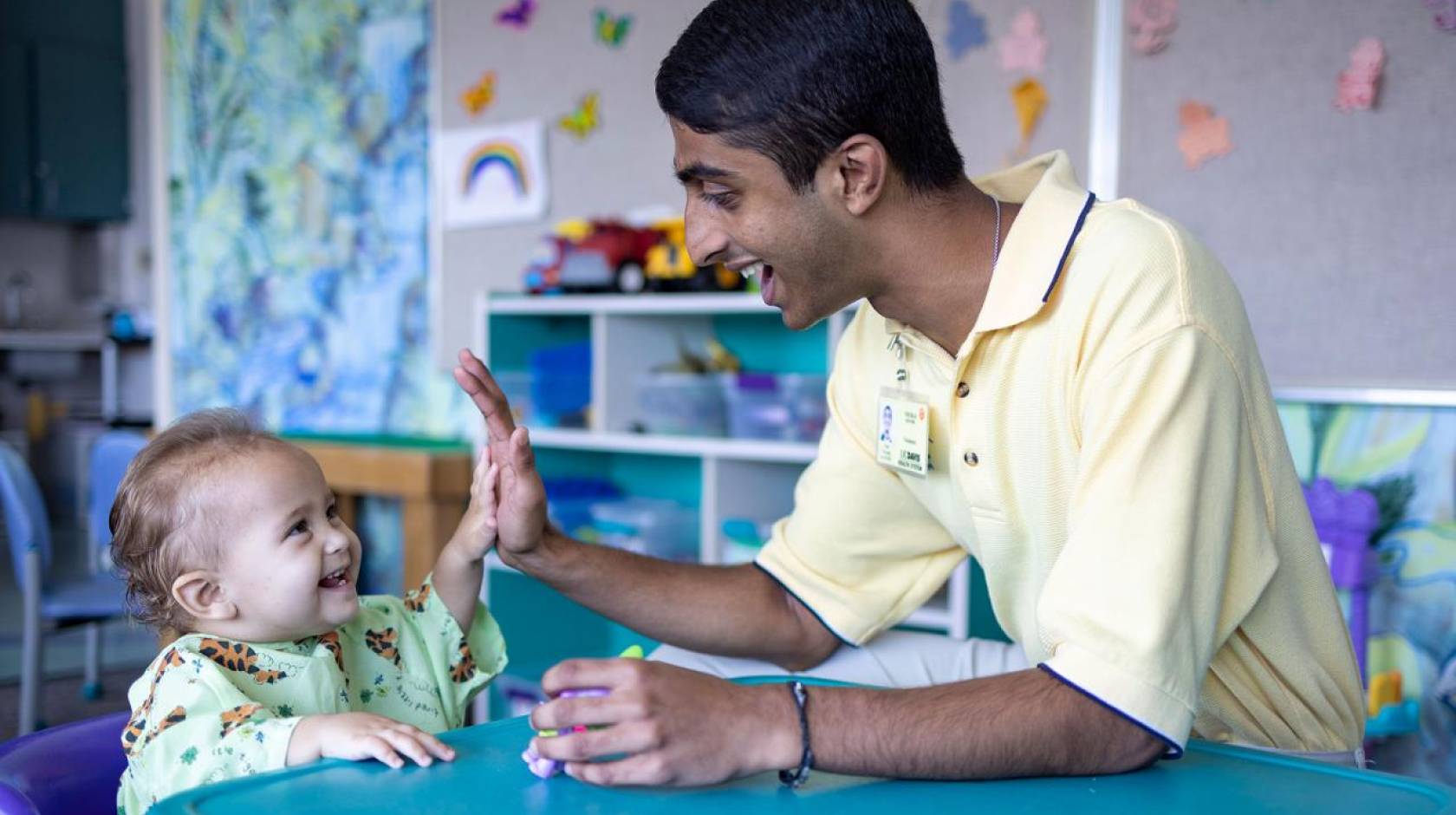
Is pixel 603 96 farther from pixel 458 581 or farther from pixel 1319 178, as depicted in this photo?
pixel 458 581

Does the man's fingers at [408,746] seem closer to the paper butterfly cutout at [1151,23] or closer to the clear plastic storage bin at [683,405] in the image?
the clear plastic storage bin at [683,405]

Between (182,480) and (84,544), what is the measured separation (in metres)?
6.72

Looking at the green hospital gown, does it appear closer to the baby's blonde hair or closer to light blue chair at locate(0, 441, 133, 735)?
the baby's blonde hair

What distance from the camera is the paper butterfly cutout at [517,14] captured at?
413 centimetres

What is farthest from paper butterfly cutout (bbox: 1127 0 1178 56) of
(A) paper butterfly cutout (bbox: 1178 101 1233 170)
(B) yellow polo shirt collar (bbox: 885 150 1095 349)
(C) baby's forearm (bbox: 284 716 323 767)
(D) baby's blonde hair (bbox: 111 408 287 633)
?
(C) baby's forearm (bbox: 284 716 323 767)

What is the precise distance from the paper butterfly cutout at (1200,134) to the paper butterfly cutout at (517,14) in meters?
2.13

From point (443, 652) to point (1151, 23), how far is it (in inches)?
79.9

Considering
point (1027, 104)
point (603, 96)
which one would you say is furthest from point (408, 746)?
point (603, 96)

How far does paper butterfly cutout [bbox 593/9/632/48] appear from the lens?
3871mm

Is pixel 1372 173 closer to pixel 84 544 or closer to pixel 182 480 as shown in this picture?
pixel 182 480

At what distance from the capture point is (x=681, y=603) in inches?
70.1

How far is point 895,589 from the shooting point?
72.5 inches

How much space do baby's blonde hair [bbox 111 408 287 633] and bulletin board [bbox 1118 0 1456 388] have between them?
Answer: 6.59ft

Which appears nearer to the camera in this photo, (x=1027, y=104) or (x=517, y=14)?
(x=1027, y=104)
